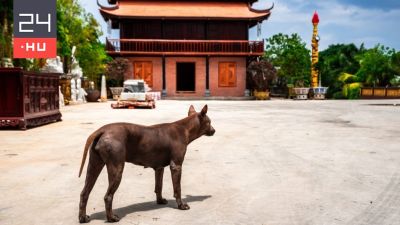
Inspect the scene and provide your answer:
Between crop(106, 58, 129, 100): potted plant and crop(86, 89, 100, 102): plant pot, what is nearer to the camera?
crop(86, 89, 100, 102): plant pot

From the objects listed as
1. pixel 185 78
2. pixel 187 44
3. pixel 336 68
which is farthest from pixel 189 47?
pixel 336 68

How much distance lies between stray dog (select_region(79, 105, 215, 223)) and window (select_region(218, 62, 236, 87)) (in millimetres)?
31185

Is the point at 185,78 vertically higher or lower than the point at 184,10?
lower

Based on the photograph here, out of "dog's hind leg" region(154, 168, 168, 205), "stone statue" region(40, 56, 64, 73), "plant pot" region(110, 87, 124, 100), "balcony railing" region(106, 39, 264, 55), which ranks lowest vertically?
"dog's hind leg" region(154, 168, 168, 205)

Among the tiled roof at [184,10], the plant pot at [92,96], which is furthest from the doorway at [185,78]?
the plant pot at [92,96]

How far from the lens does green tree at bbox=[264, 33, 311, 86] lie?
39219 millimetres

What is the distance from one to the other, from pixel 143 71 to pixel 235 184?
30371mm

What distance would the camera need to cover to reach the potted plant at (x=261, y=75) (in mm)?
33188

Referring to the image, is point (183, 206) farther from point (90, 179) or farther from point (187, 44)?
point (187, 44)

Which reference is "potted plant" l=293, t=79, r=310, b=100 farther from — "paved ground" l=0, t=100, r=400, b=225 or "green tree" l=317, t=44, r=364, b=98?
"paved ground" l=0, t=100, r=400, b=225

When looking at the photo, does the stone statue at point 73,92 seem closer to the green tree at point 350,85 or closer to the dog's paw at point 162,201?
the dog's paw at point 162,201

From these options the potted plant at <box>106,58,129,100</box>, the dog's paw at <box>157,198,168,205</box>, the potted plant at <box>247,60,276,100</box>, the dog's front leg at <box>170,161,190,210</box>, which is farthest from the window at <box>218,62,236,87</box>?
the dog's front leg at <box>170,161,190,210</box>

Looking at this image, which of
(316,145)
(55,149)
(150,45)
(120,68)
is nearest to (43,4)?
(55,149)

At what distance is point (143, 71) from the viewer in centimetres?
3481
